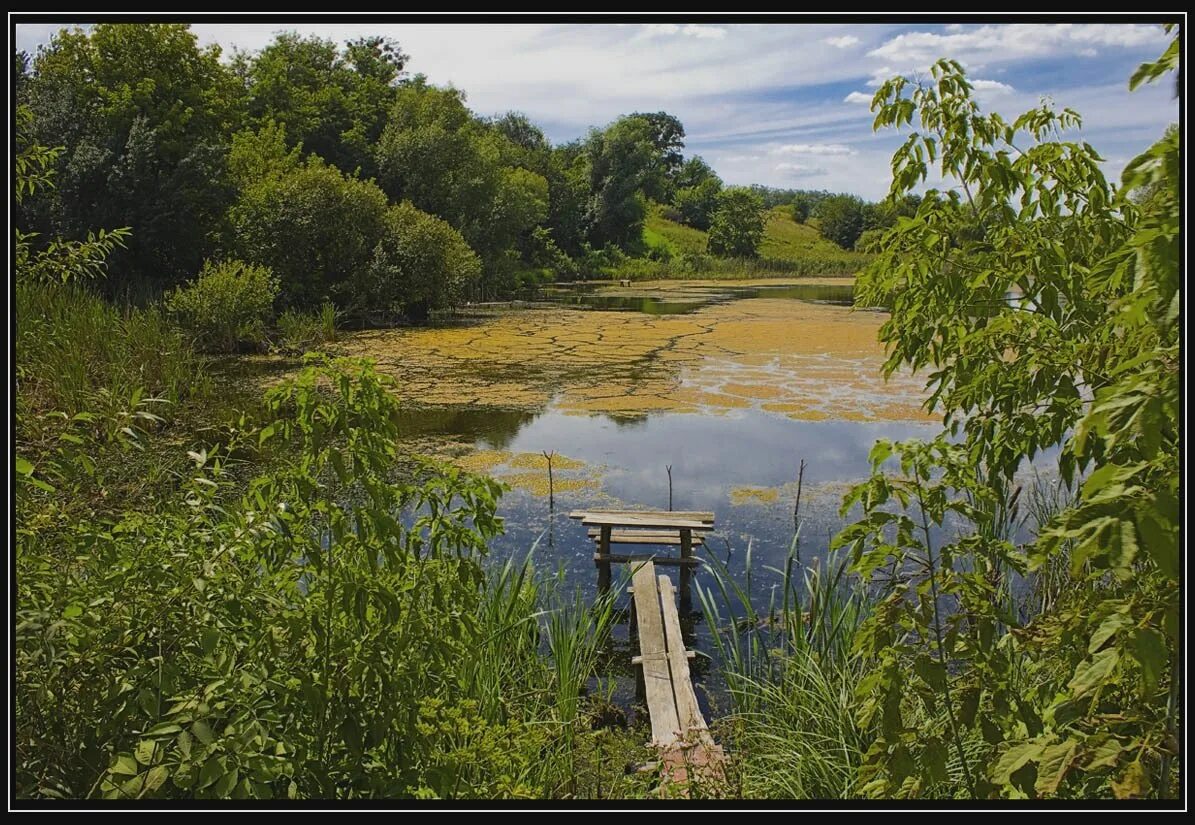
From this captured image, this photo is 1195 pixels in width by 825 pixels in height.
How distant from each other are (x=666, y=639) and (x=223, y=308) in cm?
913

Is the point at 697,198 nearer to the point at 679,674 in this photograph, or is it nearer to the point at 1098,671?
the point at 679,674

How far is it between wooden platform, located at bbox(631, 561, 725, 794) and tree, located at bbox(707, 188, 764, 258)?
3155 centimetres

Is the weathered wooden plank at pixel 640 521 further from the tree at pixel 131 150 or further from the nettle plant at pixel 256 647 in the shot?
the tree at pixel 131 150

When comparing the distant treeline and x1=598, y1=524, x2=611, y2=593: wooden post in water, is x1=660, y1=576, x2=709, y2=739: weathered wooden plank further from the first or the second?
the distant treeline

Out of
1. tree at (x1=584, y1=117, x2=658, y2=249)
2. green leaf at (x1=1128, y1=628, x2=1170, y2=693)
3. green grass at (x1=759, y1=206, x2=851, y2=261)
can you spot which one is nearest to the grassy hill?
green grass at (x1=759, y1=206, x2=851, y2=261)

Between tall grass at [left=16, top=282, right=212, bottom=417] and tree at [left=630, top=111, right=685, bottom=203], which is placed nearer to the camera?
tall grass at [left=16, top=282, right=212, bottom=417]

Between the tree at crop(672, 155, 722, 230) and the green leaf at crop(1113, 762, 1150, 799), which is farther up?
the tree at crop(672, 155, 722, 230)

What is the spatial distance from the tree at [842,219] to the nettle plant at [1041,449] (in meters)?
34.1

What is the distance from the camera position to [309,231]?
14.2 metres

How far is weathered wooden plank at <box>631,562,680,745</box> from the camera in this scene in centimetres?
289

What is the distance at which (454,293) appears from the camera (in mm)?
15883

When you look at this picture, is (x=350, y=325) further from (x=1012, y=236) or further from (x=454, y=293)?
(x=1012, y=236)

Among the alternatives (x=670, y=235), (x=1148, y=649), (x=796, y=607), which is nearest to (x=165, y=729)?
(x=1148, y=649)
